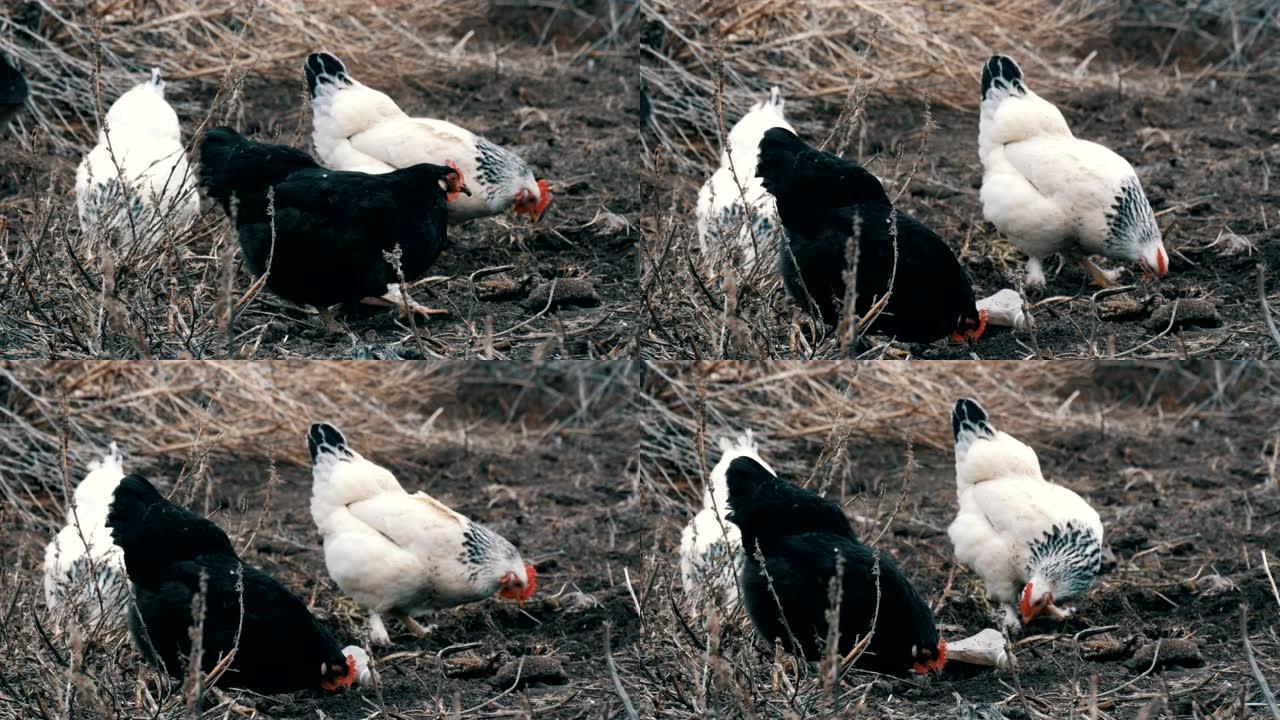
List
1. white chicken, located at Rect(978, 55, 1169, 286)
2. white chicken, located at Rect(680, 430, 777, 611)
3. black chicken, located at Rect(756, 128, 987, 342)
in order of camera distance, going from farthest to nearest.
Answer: white chicken, located at Rect(978, 55, 1169, 286), black chicken, located at Rect(756, 128, 987, 342), white chicken, located at Rect(680, 430, 777, 611)

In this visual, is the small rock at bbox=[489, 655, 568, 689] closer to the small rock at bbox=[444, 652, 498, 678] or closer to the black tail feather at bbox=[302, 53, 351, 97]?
the small rock at bbox=[444, 652, 498, 678]

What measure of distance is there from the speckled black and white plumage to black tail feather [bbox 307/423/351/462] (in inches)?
17.9

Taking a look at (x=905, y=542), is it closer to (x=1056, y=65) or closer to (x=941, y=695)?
(x=941, y=695)

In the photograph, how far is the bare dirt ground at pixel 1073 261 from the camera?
176 inches

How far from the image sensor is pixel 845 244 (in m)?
4.26

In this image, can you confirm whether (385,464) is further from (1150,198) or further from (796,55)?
(1150,198)

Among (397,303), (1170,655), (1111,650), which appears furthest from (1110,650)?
(397,303)

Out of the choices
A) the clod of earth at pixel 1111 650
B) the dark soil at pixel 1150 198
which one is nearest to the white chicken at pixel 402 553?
the dark soil at pixel 1150 198

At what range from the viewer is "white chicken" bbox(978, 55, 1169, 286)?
4.83 metres

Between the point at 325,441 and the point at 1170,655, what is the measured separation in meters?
2.78

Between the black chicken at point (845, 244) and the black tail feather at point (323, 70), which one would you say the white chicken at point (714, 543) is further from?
the black tail feather at point (323, 70)

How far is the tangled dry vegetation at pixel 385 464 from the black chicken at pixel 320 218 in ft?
1.87

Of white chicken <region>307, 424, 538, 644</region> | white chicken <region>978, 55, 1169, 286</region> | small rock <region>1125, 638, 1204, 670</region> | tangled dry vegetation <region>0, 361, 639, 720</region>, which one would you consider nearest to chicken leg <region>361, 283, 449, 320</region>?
white chicken <region>307, 424, 538, 644</region>

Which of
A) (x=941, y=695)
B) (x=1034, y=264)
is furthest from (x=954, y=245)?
(x=941, y=695)
